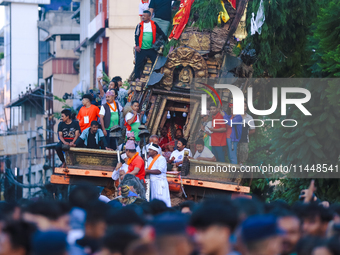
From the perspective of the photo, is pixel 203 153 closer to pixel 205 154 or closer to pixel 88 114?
pixel 205 154

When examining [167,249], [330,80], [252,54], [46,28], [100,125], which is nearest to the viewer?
[167,249]

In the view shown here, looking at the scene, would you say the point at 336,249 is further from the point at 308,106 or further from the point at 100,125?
the point at 100,125

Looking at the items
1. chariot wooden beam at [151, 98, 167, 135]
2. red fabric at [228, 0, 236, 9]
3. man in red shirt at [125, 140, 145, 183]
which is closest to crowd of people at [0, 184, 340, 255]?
man in red shirt at [125, 140, 145, 183]

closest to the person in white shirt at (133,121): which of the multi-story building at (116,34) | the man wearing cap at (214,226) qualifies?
the man wearing cap at (214,226)

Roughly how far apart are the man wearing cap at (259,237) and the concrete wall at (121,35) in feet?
93.1

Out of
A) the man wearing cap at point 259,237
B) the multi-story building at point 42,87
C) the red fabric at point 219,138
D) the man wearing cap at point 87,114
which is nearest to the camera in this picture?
the man wearing cap at point 259,237

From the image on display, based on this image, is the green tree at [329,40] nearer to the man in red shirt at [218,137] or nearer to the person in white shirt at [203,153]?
the man in red shirt at [218,137]

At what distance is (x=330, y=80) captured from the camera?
12.9 meters

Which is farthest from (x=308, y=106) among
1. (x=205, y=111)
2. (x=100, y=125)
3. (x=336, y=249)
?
(x=336, y=249)

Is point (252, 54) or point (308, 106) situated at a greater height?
point (252, 54)

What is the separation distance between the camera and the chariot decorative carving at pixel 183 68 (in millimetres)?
16344

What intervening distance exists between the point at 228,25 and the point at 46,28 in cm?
3769

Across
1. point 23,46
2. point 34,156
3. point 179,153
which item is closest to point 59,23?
point 23,46

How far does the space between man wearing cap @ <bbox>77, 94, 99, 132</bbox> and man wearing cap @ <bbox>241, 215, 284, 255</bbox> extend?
1159 cm
